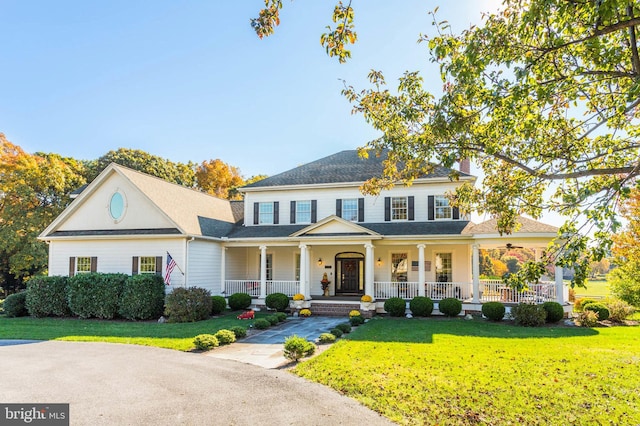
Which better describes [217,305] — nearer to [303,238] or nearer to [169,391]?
[303,238]

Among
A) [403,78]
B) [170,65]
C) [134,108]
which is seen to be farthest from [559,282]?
[134,108]

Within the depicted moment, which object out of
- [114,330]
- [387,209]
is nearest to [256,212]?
[387,209]

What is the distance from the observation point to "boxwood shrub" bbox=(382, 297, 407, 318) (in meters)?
17.0

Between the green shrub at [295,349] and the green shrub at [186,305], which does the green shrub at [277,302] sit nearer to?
the green shrub at [186,305]

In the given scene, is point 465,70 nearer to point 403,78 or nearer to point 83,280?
point 403,78

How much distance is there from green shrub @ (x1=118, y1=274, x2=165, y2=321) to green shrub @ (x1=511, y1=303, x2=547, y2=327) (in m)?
14.7

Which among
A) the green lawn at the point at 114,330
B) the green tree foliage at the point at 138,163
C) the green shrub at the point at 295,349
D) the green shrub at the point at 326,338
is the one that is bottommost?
the green lawn at the point at 114,330

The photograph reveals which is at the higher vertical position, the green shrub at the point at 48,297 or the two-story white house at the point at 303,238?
the two-story white house at the point at 303,238

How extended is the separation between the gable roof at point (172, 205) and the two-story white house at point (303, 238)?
0.25 ft

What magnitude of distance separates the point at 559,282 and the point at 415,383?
466 inches

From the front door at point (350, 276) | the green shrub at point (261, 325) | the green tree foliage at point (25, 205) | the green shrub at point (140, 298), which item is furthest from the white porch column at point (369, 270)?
the green tree foliage at point (25, 205)

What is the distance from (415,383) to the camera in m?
7.48

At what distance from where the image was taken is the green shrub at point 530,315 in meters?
14.6

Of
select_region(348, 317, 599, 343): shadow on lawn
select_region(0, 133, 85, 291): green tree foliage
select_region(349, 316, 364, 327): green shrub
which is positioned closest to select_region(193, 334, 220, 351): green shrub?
select_region(348, 317, 599, 343): shadow on lawn
